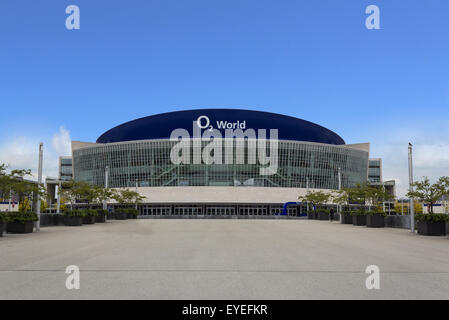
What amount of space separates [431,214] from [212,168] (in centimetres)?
7417

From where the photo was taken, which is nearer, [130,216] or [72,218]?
[72,218]

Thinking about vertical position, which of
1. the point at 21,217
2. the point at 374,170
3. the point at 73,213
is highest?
the point at 374,170

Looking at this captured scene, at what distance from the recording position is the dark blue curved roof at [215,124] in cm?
10331

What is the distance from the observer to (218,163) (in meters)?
98.1

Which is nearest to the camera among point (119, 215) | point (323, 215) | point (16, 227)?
point (16, 227)

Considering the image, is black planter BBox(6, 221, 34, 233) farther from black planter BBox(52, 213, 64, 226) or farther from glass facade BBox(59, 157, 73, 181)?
glass facade BBox(59, 157, 73, 181)

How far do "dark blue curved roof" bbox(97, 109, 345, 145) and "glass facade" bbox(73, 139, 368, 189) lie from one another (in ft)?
17.3

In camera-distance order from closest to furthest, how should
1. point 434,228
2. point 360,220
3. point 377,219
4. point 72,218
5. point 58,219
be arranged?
point 434,228
point 377,219
point 72,218
point 58,219
point 360,220

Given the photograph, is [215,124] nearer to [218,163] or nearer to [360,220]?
[218,163]

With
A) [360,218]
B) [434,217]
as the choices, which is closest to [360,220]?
[360,218]

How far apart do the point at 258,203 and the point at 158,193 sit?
→ 23.2 m
